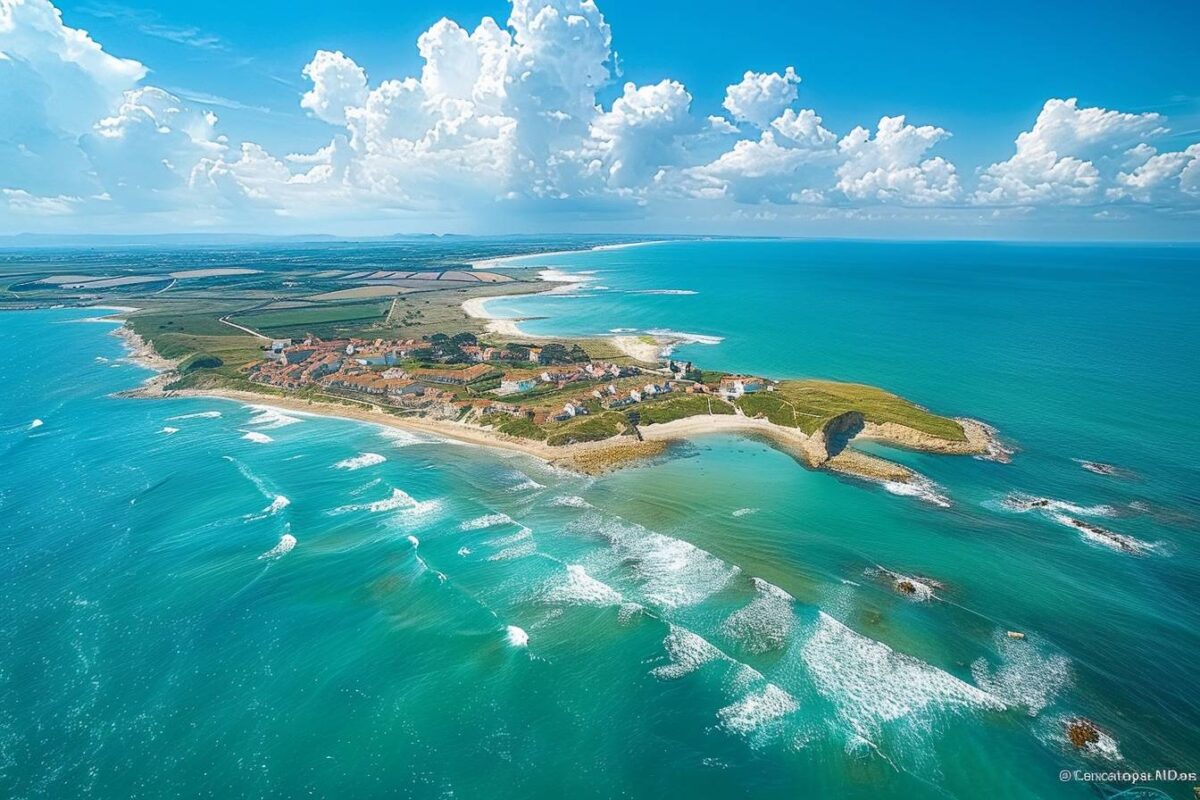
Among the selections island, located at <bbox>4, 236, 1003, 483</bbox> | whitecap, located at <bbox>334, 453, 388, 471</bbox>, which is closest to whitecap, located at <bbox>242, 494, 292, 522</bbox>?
whitecap, located at <bbox>334, 453, 388, 471</bbox>

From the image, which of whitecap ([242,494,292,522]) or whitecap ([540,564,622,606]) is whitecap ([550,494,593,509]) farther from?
whitecap ([242,494,292,522])

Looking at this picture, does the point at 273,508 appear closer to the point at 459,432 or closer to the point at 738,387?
the point at 459,432

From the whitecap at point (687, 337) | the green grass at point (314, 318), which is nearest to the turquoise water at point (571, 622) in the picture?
the whitecap at point (687, 337)

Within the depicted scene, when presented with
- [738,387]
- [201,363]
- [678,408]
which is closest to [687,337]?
[738,387]

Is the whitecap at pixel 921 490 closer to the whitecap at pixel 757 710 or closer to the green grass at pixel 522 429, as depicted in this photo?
the whitecap at pixel 757 710

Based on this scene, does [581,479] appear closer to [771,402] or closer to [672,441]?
[672,441]

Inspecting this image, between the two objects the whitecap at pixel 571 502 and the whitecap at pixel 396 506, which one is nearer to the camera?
the whitecap at pixel 396 506
